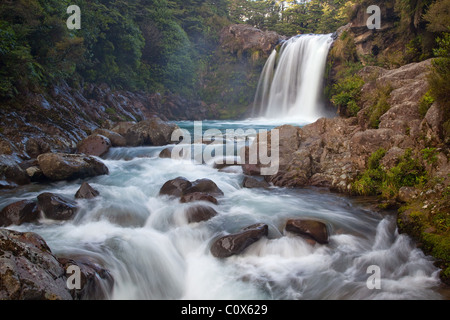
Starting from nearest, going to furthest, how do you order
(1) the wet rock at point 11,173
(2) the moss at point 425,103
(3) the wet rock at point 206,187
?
(2) the moss at point 425,103
(3) the wet rock at point 206,187
(1) the wet rock at point 11,173

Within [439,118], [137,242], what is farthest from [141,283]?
[439,118]

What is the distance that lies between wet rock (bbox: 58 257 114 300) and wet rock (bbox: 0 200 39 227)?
2.50 m

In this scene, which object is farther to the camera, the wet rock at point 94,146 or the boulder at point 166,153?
the boulder at point 166,153

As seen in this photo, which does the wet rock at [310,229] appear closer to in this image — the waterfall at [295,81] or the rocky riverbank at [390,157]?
the rocky riverbank at [390,157]

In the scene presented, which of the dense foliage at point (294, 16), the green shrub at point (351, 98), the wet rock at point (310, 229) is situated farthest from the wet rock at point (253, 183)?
the dense foliage at point (294, 16)

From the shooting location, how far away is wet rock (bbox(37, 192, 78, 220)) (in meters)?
6.60

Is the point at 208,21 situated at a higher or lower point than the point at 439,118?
higher

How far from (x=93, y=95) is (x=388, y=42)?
18.1 meters

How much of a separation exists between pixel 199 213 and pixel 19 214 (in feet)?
12.8

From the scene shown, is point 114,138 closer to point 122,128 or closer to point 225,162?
point 122,128

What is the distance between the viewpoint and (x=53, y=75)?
14305 millimetres

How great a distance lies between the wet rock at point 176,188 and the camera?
26.6ft

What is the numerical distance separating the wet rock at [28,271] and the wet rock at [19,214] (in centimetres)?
290
